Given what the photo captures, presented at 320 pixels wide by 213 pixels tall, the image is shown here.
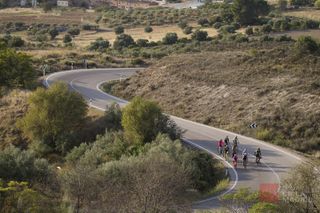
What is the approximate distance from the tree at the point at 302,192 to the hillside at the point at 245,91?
47.2 ft

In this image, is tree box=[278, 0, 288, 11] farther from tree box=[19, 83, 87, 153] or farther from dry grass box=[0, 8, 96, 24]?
tree box=[19, 83, 87, 153]

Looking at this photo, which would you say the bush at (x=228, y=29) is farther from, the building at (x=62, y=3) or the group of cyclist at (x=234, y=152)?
the building at (x=62, y=3)

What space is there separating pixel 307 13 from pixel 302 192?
284ft

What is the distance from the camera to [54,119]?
34.2 meters

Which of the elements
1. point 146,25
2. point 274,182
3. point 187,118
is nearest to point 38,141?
point 187,118

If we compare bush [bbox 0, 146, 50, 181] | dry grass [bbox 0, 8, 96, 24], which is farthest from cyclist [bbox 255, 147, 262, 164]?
dry grass [bbox 0, 8, 96, 24]

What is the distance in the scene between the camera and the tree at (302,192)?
1809cm

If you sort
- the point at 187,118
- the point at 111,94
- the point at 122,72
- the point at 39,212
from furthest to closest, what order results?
the point at 122,72
the point at 111,94
the point at 187,118
the point at 39,212

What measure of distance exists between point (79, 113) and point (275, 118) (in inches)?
491

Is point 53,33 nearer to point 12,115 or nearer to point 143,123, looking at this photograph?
point 12,115

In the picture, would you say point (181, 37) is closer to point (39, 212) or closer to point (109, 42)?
point (109, 42)

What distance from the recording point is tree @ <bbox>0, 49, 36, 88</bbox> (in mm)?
42719

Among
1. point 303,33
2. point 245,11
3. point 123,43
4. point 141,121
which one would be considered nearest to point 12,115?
point 141,121

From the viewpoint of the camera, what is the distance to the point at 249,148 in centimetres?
3250
